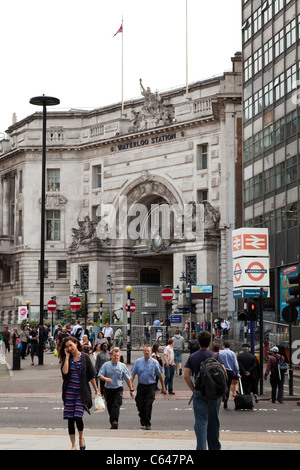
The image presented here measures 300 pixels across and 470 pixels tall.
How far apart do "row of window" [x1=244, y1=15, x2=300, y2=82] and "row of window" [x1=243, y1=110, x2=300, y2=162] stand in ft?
12.4

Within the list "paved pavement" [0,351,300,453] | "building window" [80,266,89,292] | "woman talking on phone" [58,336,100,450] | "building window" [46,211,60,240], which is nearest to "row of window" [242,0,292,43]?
"building window" [80,266,89,292]

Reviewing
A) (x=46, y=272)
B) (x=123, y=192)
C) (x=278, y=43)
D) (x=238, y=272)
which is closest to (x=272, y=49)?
(x=278, y=43)

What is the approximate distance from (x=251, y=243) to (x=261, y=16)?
836 inches

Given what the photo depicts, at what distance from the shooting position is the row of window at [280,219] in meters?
45.2

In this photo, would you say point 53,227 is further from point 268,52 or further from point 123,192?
point 268,52

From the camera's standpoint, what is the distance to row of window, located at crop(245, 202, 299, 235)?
45.2 metres

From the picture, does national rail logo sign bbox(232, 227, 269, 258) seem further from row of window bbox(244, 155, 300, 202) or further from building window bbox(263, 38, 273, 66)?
building window bbox(263, 38, 273, 66)

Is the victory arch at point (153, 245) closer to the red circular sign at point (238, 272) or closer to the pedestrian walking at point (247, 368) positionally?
the red circular sign at point (238, 272)

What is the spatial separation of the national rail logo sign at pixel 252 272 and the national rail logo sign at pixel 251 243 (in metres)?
0.50

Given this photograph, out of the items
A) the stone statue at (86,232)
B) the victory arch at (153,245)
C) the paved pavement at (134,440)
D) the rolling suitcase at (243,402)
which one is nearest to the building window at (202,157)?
the victory arch at (153,245)

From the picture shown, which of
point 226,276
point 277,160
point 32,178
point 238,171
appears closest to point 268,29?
point 277,160

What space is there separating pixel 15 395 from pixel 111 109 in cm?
5431

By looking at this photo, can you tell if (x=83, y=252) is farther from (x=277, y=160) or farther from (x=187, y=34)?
(x=277, y=160)
